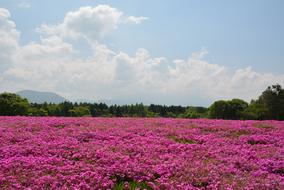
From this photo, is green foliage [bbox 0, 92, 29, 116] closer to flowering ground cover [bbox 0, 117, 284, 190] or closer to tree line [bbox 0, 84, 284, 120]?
tree line [bbox 0, 84, 284, 120]

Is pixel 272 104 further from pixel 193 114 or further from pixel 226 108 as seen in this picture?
pixel 193 114

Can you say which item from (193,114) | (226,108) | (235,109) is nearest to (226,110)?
(226,108)

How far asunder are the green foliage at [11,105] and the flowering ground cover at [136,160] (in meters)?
69.1

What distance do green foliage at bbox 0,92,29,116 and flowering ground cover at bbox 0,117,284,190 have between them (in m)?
69.1

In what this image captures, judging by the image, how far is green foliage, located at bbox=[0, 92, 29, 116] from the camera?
84.9 m

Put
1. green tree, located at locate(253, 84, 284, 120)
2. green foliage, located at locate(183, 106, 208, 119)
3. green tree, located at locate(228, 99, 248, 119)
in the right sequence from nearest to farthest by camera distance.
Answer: green tree, located at locate(253, 84, 284, 120), green tree, located at locate(228, 99, 248, 119), green foliage, located at locate(183, 106, 208, 119)

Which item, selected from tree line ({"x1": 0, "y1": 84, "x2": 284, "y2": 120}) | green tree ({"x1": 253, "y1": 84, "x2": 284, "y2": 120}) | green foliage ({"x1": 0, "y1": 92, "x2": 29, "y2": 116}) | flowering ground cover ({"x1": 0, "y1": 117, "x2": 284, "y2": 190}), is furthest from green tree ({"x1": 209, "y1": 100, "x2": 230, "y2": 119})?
flowering ground cover ({"x1": 0, "y1": 117, "x2": 284, "y2": 190})

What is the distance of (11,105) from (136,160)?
3099 inches

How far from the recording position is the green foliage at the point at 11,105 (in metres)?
84.9

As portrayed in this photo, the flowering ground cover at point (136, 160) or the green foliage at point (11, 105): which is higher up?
the green foliage at point (11, 105)

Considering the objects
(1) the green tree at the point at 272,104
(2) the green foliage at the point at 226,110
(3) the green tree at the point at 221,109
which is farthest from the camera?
(2) the green foliage at the point at 226,110

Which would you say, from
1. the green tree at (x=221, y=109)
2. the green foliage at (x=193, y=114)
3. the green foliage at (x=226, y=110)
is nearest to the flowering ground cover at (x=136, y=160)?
the green tree at (x=221, y=109)

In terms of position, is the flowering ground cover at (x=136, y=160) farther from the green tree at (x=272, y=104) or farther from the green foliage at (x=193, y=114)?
the green foliage at (x=193, y=114)

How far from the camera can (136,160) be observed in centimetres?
1366
